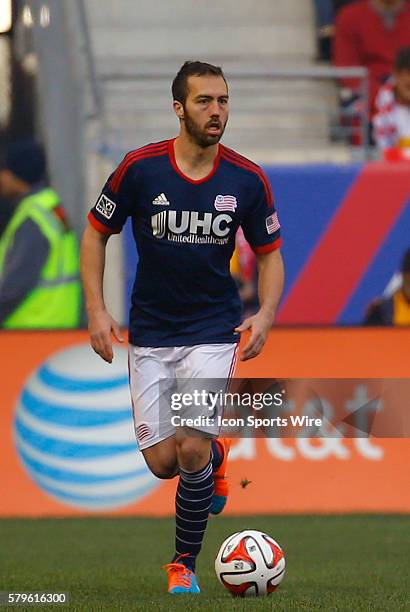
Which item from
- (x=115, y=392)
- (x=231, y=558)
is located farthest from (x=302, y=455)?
(x=231, y=558)

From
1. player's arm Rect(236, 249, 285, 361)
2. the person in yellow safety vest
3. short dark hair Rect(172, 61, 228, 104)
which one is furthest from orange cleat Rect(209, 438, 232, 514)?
the person in yellow safety vest

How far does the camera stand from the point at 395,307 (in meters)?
11.8

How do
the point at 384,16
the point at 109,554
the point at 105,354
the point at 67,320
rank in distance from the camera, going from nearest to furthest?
the point at 105,354
the point at 109,554
the point at 67,320
the point at 384,16

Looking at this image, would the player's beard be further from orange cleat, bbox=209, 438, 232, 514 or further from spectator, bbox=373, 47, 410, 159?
spectator, bbox=373, 47, 410, 159

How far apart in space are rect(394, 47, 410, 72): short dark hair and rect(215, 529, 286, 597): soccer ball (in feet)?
22.7

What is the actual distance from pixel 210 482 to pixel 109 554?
2.01 metres

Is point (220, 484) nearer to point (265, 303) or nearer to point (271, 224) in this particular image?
point (265, 303)

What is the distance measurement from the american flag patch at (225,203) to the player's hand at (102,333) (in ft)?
2.13

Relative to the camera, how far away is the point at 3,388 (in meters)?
10.5

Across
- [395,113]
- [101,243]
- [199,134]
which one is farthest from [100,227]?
[395,113]

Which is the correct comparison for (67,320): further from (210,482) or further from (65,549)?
(210,482)

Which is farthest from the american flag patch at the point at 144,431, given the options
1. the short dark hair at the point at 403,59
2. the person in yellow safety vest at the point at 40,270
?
the short dark hair at the point at 403,59

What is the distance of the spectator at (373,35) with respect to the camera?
13.7 metres

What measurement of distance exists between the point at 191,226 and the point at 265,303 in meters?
0.45
